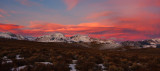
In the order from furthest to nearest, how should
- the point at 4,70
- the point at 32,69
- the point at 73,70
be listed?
the point at 73,70 < the point at 32,69 < the point at 4,70

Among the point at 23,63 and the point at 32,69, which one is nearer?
the point at 32,69

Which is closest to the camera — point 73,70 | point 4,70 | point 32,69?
point 4,70

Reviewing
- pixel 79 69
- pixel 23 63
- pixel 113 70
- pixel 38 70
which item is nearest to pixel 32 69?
pixel 38 70

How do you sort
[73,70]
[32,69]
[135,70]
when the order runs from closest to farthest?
[32,69] → [73,70] → [135,70]

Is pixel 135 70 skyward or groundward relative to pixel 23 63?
groundward

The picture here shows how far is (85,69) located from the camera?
29.7 ft

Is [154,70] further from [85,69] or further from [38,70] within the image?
[38,70]

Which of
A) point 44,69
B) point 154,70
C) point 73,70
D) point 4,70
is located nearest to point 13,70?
point 4,70

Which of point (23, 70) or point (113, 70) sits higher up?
point (23, 70)

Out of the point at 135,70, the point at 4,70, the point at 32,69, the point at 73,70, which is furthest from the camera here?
the point at 135,70

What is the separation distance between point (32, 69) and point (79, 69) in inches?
137

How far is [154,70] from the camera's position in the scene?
9.50 meters

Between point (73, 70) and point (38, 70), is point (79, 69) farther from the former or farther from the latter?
point (38, 70)

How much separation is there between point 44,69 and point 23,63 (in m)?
2.82
